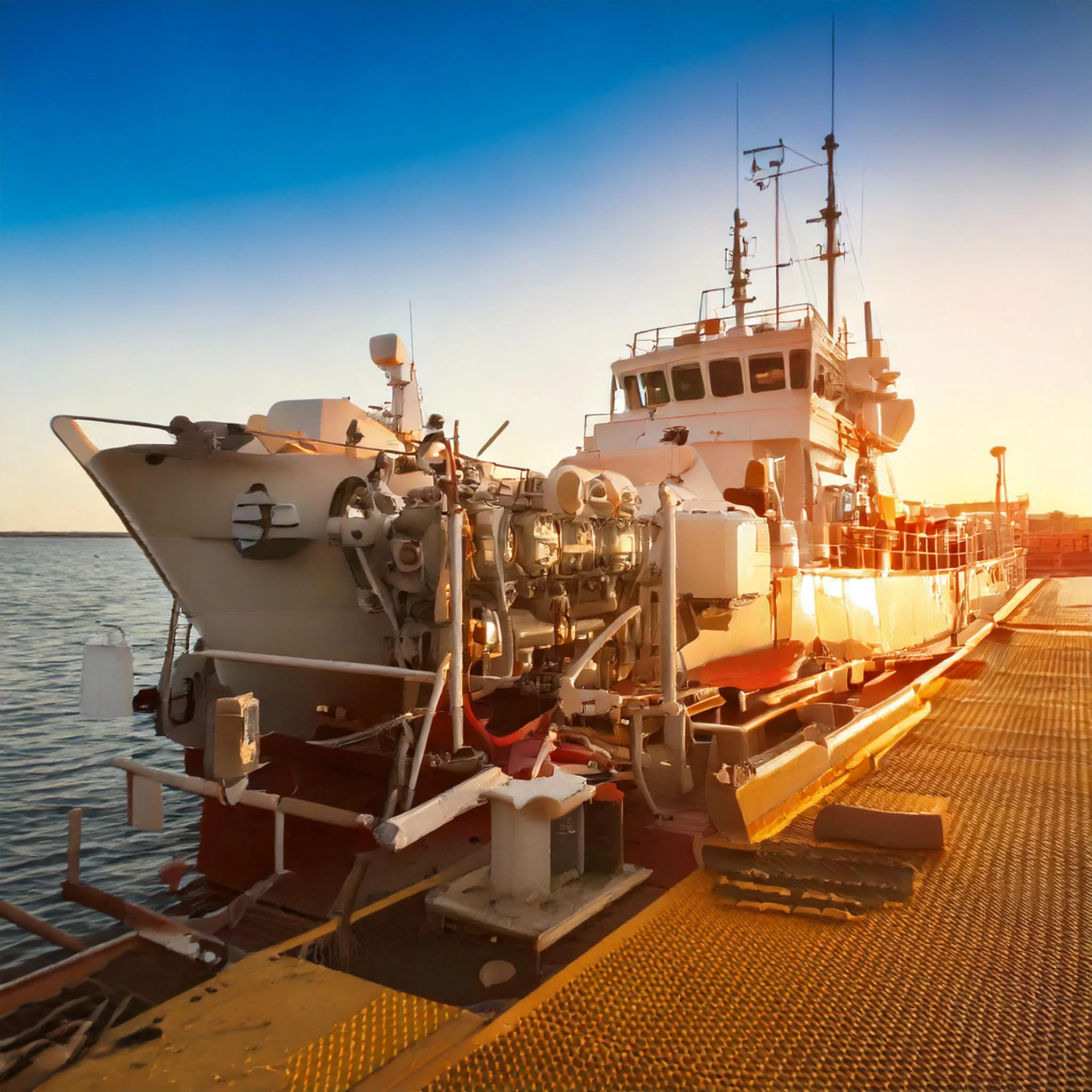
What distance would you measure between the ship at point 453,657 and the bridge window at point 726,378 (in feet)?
16.4

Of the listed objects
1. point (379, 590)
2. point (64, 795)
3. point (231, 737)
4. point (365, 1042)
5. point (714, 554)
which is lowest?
point (64, 795)

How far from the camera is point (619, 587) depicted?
22.8 ft

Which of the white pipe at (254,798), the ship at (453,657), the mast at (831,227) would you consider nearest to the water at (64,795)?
the ship at (453,657)

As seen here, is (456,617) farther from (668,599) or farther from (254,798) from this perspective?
(668,599)

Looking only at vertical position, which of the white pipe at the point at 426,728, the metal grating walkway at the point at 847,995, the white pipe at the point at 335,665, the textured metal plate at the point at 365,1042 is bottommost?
the textured metal plate at the point at 365,1042

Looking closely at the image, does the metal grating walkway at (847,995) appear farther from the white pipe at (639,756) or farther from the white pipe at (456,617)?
the white pipe at (456,617)

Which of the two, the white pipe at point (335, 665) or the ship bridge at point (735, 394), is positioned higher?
Answer: the ship bridge at point (735, 394)

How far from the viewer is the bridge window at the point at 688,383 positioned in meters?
13.9

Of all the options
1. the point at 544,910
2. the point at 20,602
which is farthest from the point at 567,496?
the point at 20,602

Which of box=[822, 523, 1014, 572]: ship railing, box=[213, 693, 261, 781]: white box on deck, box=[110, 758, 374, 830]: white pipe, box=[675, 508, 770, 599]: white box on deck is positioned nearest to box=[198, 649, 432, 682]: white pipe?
box=[110, 758, 374, 830]: white pipe

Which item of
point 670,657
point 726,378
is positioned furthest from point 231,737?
point 726,378

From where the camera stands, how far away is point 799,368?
13172 millimetres

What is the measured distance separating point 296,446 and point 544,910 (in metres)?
4.38

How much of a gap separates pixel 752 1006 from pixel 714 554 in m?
4.50
